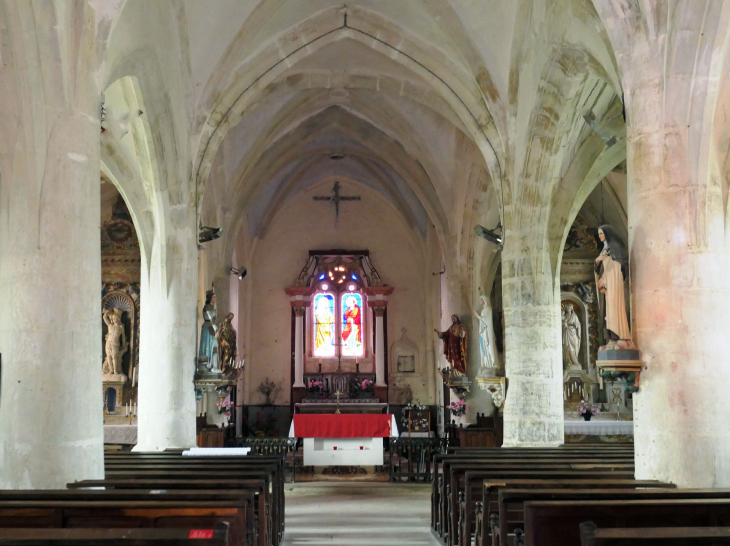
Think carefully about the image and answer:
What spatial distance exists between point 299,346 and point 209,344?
31.0 feet

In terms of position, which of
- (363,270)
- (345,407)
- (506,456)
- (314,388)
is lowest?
(345,407)

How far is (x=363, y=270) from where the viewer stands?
23.8m

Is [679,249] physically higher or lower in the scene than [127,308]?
lower

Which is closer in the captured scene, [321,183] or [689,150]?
[689,150]

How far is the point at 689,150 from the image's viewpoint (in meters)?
6.98

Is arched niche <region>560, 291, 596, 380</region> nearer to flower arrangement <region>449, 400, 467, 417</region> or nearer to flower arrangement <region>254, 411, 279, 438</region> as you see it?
flower arrangement <region>449, 400, 467, 417</region>

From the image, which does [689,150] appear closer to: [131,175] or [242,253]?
[131,175]

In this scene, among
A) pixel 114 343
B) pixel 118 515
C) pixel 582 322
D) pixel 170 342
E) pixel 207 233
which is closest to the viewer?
pixel 118 515

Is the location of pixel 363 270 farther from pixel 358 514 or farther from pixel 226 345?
pixel 358 514

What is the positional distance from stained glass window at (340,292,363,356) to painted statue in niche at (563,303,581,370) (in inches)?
280

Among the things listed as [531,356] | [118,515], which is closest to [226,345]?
[531,356]

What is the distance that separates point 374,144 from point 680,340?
45.3 feet

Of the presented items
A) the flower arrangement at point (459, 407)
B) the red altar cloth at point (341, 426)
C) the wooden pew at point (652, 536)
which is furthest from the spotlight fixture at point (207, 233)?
the wooden pew at point (652, 536)

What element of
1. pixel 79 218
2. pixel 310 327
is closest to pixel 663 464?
pixel 79 218
